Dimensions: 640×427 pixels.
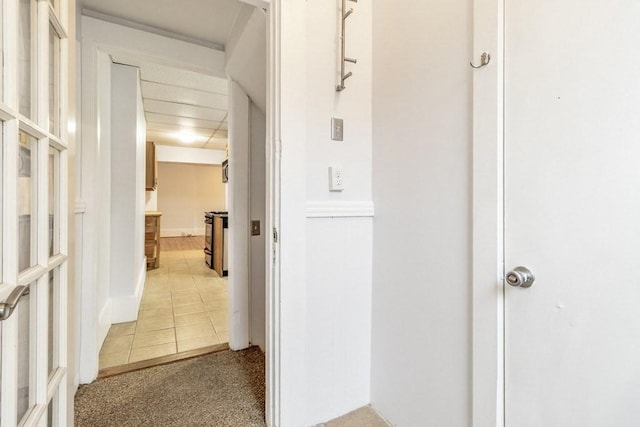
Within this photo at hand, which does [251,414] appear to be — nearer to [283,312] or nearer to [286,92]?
[283,312]

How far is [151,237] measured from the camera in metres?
4.38

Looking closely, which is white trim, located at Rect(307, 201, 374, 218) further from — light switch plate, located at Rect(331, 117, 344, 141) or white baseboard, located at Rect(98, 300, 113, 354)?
white baseboard, located at Rect(98, 300, 113, 354)

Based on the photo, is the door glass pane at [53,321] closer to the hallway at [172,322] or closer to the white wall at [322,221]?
the white wall at [322,221]

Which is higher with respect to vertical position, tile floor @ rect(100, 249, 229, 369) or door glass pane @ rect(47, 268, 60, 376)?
door glass pane @ rect(47, 268, 60, 376)

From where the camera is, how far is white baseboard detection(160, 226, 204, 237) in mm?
8977

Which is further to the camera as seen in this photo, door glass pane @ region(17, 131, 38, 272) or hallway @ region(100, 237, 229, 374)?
hallway @ region(100, 237, 229, 374)

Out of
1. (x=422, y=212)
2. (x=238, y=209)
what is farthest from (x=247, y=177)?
(x=422, y=212)

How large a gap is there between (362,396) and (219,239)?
3442 millimetres

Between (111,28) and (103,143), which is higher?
(111,28)

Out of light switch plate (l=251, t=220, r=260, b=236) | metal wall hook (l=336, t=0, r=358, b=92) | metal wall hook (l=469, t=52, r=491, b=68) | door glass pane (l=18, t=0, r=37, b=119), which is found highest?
metal wall hook (l=336, t=0, r=358, b=92)

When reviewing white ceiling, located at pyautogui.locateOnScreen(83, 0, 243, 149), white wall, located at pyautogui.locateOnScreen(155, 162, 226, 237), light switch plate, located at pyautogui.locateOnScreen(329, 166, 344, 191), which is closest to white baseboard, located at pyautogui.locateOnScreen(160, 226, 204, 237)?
white wall, located at pyautogui.locateOnScreen(155, 162, 226, 237)

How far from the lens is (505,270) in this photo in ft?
2.78

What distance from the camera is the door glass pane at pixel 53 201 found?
84cm

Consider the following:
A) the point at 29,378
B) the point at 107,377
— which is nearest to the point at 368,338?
the point at 29,378
